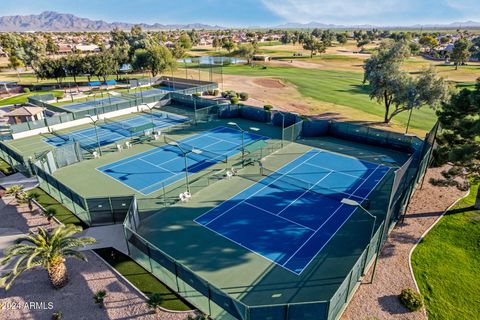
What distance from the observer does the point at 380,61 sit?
35.5 metres

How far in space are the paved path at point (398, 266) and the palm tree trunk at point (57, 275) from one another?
13174mm

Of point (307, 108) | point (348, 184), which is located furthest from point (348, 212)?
point (307, 108)

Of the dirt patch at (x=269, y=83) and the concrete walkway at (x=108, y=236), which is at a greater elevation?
the dirt patch at (x=269, y=83)

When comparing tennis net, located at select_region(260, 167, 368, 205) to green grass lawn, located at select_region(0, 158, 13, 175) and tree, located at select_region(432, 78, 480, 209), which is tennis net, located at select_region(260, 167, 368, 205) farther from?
green grass lawn, located at select_region(0, 158, 13, 175)

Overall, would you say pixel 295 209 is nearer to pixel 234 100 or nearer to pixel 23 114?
pixel 234 100

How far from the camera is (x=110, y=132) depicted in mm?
36750

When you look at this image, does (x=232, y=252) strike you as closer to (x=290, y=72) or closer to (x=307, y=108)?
(x=307, y=108)

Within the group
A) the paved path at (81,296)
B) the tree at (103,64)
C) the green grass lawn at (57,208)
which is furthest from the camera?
the tree at (103,64)

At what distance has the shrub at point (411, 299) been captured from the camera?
42.5ft

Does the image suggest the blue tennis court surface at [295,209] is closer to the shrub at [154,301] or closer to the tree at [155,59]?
the shrub at [154,301]

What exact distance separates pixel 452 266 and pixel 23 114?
4492 cm

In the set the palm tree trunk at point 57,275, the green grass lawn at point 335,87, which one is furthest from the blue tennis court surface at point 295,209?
the green grass lawn at point 335,87

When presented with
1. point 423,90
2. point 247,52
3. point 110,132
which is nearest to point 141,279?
point 110,132

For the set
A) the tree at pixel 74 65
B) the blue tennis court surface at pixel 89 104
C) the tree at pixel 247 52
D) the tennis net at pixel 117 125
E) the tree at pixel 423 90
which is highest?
the tree at pixel 247 52
